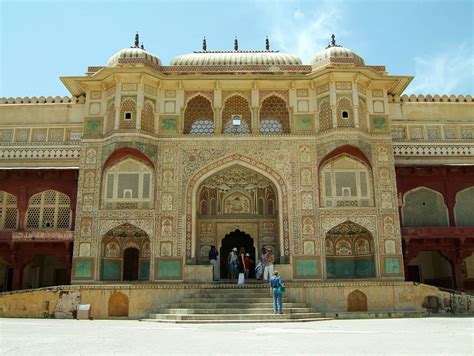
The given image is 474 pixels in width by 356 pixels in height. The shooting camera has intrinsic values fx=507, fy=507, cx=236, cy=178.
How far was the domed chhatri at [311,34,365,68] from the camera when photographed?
17.0m

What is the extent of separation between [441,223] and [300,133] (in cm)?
584

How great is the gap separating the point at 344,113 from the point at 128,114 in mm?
6993

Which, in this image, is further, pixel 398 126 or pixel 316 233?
pixel 398 126

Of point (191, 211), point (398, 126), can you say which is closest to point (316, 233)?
point (191, 211)

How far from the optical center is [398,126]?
18219 millimetres

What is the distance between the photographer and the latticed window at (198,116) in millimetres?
17109

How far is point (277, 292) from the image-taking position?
1197 centimetres

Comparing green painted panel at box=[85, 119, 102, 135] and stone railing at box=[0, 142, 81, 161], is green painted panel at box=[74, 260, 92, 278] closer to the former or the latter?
stone railing at box=[0, 142, 81, 161]

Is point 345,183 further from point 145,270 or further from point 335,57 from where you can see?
point 145,270

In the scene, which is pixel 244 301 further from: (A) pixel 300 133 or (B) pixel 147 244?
(A) pixel 300 133

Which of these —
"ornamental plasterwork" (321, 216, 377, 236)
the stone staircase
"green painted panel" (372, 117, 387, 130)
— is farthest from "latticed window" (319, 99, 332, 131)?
the stone staircase

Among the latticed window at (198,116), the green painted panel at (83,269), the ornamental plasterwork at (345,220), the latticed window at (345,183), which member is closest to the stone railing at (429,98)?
the latticed window at (345,183)

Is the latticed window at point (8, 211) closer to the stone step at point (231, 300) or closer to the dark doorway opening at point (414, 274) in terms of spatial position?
the stone step at point (231, 300)

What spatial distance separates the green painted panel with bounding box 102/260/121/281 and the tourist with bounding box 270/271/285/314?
6.30 m
